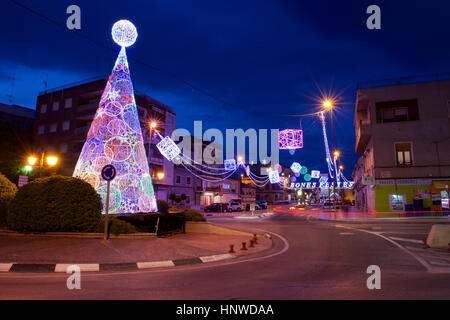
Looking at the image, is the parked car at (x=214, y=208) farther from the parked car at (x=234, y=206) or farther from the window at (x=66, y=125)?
the window at (x=66, y=125)

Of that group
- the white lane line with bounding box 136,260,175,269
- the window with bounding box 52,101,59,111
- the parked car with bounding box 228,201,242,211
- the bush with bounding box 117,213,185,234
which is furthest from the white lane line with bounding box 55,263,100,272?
the window with bounding box 52,101,59,111

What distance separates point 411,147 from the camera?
3070 cm

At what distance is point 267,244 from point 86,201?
7.23 metres

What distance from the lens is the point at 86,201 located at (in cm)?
1141

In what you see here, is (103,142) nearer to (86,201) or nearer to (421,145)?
(86,201)

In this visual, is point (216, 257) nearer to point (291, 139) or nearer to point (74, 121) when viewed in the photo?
point (291, 139)

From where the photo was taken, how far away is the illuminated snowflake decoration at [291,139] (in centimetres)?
2011

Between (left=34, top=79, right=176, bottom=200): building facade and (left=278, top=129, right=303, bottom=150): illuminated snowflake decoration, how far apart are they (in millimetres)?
22837

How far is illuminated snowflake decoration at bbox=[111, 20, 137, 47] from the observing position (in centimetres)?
1462

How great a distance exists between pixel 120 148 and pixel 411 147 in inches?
1125

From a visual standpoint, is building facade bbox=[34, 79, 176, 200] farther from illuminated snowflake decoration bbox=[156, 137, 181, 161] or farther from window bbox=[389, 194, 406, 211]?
window bbox=[389, 194, 406, 211]

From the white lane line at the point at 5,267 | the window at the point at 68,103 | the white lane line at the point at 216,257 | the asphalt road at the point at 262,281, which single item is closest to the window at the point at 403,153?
the asphalt road at the point at 262,281

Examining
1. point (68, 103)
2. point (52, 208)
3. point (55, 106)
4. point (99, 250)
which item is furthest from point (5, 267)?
point (55, 106)
